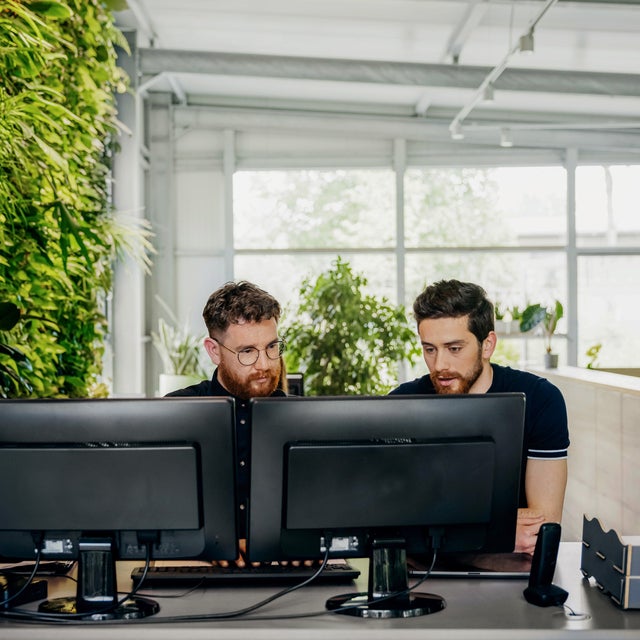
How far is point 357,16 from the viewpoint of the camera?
7.07 meters

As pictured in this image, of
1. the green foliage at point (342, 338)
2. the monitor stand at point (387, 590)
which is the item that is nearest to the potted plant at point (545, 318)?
the green foliage at point (342, 338)

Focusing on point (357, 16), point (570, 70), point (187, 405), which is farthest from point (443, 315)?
point (570, 70)

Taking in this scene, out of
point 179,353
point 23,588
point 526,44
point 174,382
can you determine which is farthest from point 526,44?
point 23,588

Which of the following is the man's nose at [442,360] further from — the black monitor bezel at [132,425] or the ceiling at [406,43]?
the ceiling at [406,43]

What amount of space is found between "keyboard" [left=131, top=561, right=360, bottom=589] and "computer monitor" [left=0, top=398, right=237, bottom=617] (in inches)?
7.5

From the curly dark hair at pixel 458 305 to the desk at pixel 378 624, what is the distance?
37.1 inches

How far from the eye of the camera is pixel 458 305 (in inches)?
102

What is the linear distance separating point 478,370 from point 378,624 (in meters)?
1.10

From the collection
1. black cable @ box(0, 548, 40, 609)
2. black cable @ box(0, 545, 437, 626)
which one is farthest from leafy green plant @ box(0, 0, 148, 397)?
black cable @ box(0, 545, 437, 626)

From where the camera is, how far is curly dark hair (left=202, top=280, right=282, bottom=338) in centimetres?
256

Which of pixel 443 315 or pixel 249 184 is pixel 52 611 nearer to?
pixel 443 315

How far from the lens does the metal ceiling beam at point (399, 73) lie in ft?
24.4

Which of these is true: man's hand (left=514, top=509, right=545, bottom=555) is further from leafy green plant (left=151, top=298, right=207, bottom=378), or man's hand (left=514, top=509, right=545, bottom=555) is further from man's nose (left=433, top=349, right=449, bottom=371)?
leafy green plant (left=151, top=298, right=207, bottom=378)

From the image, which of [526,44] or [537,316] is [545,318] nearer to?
[537,316]
